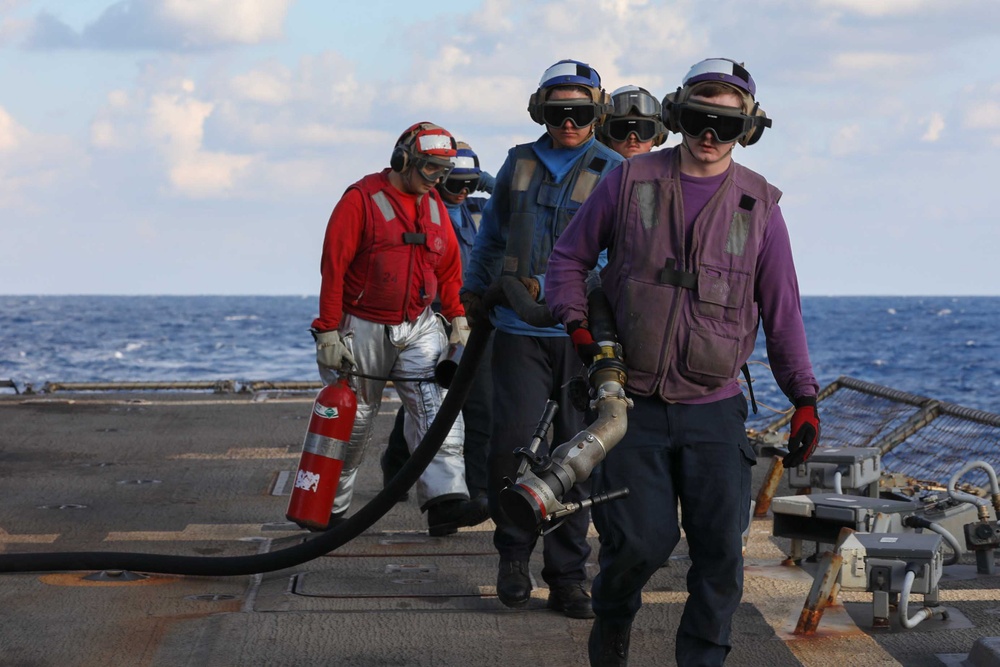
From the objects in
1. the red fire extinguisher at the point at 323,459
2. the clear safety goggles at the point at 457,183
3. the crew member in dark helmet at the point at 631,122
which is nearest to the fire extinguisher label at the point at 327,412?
the red fire extinguisher at the point at 323,459

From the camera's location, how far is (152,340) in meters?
78.4

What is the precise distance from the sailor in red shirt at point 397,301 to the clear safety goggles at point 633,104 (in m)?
0.90

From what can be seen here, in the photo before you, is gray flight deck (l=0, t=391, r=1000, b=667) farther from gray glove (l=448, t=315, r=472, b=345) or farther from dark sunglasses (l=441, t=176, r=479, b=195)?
dark sunglasses (l=441, t=176, r=479, b=195)

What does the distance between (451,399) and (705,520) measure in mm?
2032

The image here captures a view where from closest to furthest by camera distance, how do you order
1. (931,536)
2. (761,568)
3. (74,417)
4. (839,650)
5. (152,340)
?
(839,650)
(931,536)
(761,568)
(74,417)
(152,340)

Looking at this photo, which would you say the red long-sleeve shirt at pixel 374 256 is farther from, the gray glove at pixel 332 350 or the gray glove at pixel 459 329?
the gray glove at pixel 459 329

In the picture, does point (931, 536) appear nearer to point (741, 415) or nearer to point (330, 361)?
point (741, 415)

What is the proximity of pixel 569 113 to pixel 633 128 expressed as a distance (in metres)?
1.07

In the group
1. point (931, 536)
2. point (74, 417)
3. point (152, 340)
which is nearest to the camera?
point (931, 536)

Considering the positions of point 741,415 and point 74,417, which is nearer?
Result: point 741,415

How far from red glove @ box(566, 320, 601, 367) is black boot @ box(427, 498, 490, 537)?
118 inches

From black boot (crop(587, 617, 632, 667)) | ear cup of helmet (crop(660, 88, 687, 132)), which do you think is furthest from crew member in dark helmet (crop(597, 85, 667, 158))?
black boot (crop(587, 617, 632, 667))

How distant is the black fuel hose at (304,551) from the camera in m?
6.44

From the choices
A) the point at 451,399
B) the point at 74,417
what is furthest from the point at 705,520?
the point at 74,417
